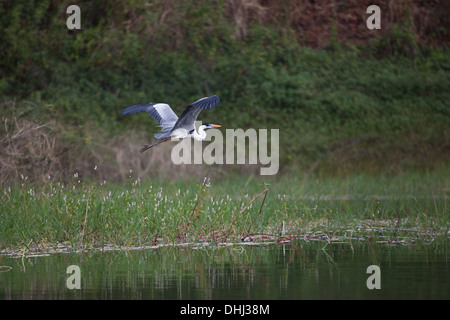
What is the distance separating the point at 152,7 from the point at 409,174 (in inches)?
379

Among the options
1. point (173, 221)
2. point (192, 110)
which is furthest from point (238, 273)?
point (192, 110)

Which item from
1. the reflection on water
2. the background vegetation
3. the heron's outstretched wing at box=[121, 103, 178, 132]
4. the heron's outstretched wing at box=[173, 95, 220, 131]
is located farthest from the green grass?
the background vegetation

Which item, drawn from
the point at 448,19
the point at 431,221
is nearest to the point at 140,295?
the point at 431,221

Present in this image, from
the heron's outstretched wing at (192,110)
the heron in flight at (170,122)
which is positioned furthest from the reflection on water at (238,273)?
the heron in flight at (170,122)

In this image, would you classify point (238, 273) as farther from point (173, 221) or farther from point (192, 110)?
point (192, 110)

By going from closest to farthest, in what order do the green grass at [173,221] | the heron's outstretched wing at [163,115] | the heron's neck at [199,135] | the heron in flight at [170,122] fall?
the green grass at [173,221] < the heron in flight at [170,122] < the heron's outstretched wing at [163,115] < the heron's neck at [199,135]

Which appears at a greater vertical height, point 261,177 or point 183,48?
point 183,48

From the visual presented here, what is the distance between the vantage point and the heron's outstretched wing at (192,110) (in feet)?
37.3

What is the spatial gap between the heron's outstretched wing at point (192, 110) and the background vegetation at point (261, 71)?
7316mm

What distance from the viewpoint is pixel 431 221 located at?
441 inches

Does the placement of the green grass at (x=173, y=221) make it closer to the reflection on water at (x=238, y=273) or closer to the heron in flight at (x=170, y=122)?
the reflection on water at (x=238, y=273)

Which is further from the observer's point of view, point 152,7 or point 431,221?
point 152,7

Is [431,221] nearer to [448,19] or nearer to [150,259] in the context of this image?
[150,259]
